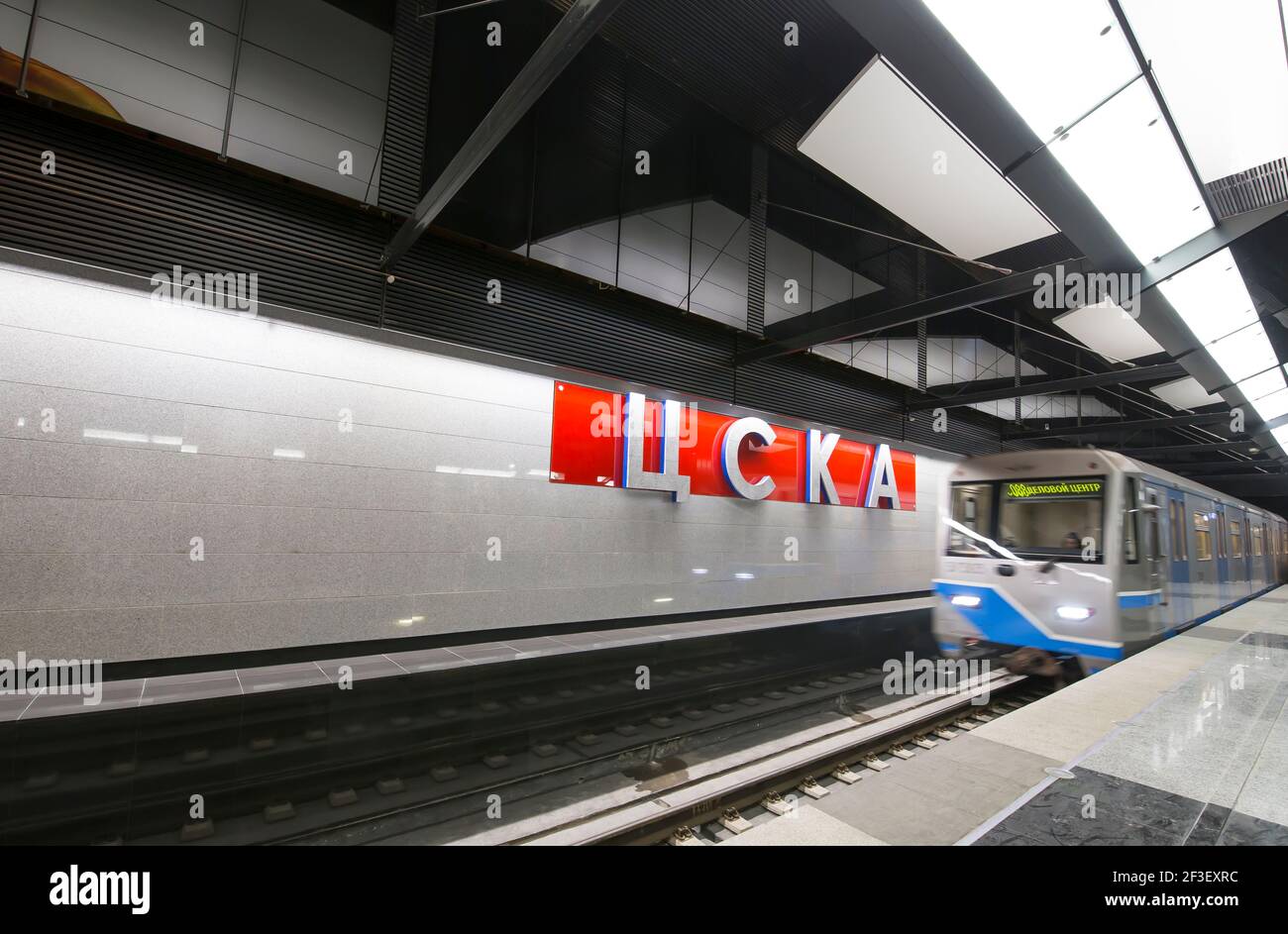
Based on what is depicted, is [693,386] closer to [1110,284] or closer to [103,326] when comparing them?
[1110,284]

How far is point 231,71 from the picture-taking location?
18.8 ft

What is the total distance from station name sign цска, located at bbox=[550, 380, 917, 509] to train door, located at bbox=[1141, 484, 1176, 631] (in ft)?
17.5

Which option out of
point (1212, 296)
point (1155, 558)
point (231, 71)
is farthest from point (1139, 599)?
point (231, 71)

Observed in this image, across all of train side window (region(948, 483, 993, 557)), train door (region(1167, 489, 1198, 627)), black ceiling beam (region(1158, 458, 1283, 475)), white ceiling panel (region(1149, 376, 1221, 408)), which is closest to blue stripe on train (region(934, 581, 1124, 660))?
train side window (region(948, 483, 993, 557))

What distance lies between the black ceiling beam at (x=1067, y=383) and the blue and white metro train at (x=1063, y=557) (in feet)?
6.95

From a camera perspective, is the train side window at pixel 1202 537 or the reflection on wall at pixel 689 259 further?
the train side window at pixel 1202 537

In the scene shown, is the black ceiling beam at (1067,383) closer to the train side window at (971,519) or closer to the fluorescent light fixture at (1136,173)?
the train side window at (971,519)

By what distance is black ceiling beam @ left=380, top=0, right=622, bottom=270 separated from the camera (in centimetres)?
326

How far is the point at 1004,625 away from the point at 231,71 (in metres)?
10.3

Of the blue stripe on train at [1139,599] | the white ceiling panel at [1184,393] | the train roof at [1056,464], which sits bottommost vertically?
the blue stripe on train at [1139,599]

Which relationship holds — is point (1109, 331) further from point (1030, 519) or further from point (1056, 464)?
point (1030, 519)

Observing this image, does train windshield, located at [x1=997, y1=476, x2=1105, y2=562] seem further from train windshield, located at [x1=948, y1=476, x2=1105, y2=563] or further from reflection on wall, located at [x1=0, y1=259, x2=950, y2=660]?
reflection on wall, located at [x1=0, y1=259, x2=950, y2=660]

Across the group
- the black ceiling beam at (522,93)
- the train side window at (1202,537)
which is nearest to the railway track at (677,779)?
the black ceiling beam at (522,93)

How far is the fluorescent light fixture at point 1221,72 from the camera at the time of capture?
281 cm
